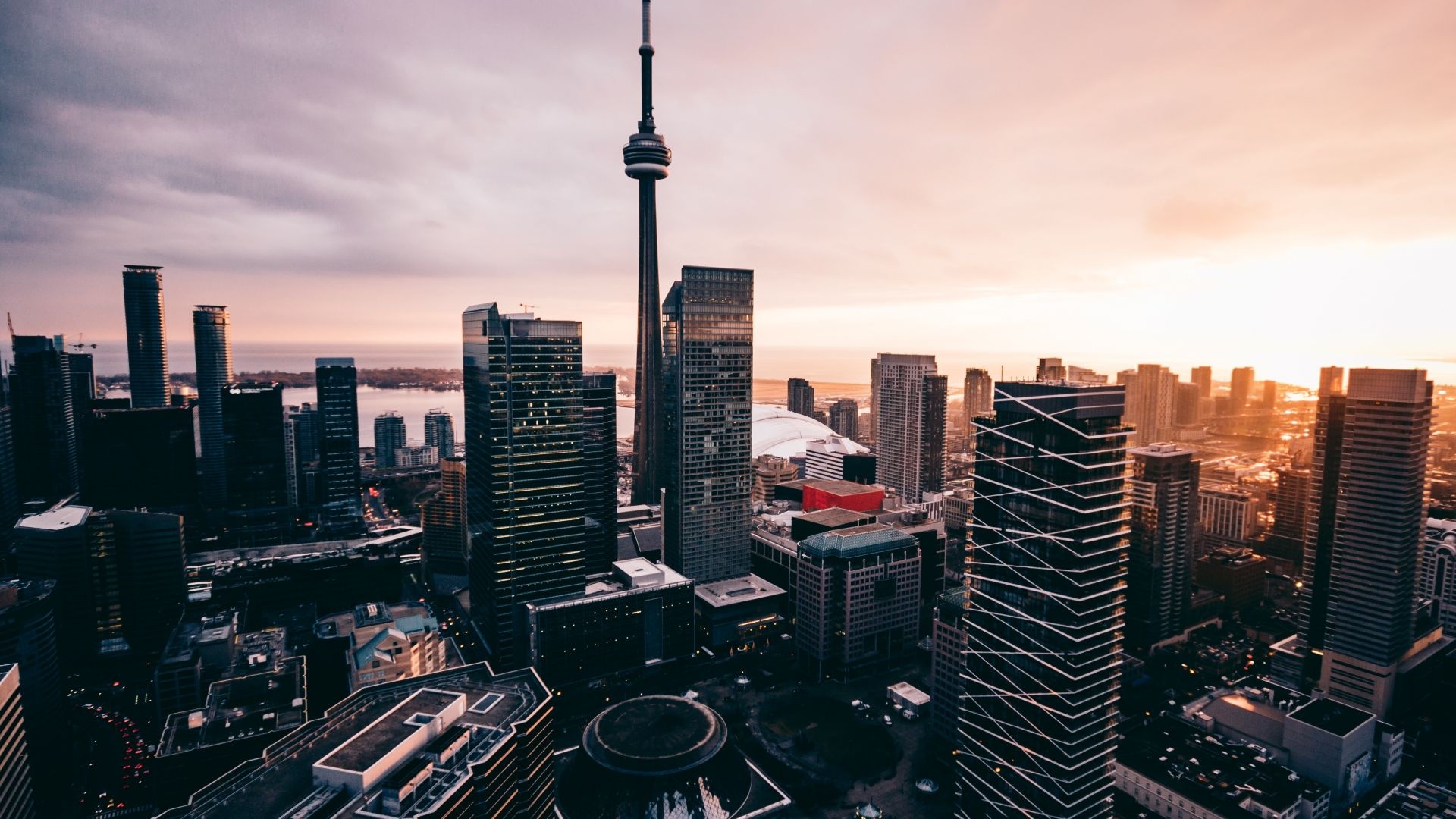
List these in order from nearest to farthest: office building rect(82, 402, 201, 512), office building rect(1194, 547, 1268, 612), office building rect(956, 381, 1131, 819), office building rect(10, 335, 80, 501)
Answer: office building rect(956, 381, 1131, 819), office building rect(1194, 547, 1268, 612), office building rect(82, 402, 201, 512), office building rect(10, 335, 80, 501)

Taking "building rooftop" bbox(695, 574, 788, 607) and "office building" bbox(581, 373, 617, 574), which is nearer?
"building rooftop" bbox(695, 574, 788, 607)

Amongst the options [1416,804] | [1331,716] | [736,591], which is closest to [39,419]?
[736,591]

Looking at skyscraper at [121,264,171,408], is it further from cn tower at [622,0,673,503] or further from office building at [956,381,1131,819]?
office building at [956,381,1131,819]

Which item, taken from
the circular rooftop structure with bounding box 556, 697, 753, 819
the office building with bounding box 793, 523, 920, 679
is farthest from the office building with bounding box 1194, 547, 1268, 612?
the circular rooftop structure with bounding box 556, 697, 753, 819

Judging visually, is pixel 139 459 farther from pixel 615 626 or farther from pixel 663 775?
pixel 663 775

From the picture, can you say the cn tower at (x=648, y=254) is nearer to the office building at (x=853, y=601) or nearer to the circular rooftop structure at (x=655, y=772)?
the office building at (x=853, y=601)

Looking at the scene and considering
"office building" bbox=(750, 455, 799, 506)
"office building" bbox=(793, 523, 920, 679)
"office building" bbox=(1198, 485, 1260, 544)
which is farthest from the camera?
"office building" bbox=(750, 455, 799, 506)

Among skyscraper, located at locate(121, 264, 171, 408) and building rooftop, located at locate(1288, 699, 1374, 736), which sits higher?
skyscraper, located at locate(121, 264, 171, 408)
